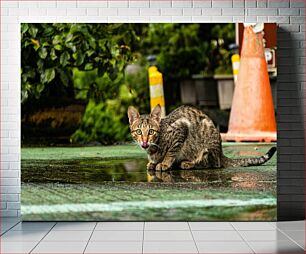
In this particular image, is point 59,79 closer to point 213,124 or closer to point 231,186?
point 213,124

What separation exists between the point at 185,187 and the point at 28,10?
6.15ft

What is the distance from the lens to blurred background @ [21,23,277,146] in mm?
5203

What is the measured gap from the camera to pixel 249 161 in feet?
17.2

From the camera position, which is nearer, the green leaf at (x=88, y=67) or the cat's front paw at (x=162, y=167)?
the cat's front paw at (x=162, y=167)

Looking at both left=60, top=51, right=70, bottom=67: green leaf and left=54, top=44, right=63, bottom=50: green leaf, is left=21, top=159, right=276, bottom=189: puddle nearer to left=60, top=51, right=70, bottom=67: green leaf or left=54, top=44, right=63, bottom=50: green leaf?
left=60, top=51, right=70, bottom=67: green leaf

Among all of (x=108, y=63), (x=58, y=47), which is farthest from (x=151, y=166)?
(x=58, y=47)

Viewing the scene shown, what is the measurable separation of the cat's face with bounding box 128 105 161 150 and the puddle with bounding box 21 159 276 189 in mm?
161

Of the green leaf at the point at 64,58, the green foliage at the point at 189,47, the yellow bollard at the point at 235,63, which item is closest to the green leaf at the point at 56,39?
the green leaf at the point at 64,58

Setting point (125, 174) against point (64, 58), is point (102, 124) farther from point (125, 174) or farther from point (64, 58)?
point (64, 58)

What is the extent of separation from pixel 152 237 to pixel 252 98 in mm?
1473

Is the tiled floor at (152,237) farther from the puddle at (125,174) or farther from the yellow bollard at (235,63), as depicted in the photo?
the yellow bollard at (235,63)

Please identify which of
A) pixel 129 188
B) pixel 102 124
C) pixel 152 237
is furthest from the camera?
pixel 102 124

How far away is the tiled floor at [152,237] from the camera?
4.19 meters

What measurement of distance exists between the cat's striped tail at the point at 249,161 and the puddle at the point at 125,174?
0.05 meters
